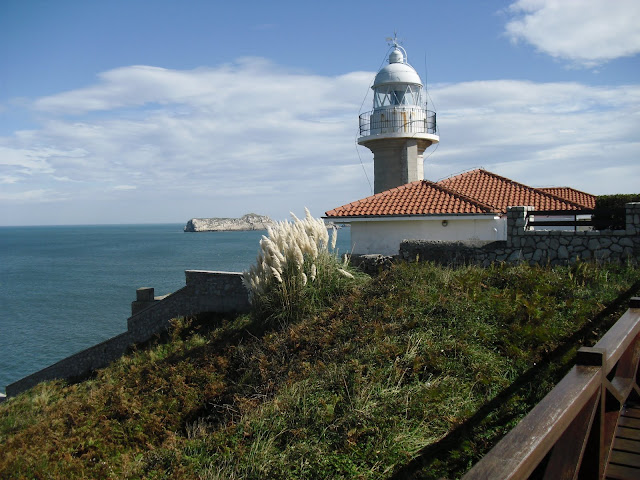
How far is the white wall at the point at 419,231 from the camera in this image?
15.5 meters

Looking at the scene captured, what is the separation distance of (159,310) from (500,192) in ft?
38.1

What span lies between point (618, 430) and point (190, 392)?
636 centimetres

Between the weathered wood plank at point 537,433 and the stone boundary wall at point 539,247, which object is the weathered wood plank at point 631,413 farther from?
the stone boundary wall at point 539,247

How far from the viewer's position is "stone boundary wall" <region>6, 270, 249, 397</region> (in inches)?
534

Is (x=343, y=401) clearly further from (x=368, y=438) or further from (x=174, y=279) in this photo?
(x=174, y=279)

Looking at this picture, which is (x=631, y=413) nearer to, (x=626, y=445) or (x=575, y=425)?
(x=626, y=445)

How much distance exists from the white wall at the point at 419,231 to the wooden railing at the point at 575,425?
12.8 metres

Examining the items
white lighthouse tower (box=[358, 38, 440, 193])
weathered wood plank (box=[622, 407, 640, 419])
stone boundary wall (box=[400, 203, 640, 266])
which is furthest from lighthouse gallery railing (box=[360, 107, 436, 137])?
weathered wood plank (box=[622, 407, 640, 419])

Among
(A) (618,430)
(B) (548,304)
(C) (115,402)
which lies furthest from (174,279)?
(A) (618,430)

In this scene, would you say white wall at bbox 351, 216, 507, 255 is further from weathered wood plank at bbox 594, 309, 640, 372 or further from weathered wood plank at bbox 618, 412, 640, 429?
weathered wood plank at bbox 594, 309, 640, 372

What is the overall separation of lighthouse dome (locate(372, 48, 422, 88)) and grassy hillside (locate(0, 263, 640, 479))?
14.3m

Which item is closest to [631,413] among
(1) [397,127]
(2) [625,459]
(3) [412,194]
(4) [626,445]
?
(4) [626,445]

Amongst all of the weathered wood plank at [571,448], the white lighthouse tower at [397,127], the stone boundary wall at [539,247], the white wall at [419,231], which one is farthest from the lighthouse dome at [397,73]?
the weathered wood plank at [571,448]

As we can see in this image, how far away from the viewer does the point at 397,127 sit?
21.6 m
